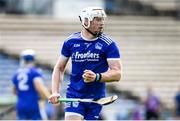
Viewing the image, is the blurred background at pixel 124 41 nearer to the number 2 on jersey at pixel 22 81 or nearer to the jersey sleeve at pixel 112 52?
the number 2 on jersey at pixel 22 81

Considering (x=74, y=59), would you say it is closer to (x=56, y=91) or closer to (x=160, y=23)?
(x=56, y=91)

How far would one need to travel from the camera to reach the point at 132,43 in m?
25.4

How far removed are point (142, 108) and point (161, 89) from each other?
8.01 ft

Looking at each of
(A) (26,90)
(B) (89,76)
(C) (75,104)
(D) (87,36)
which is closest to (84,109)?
(C) (75,104)

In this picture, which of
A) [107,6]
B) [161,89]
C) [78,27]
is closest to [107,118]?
[161,89]

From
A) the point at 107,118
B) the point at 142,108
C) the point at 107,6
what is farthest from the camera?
the point at 107,6

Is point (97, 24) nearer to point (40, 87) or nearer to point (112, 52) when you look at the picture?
point (112, 52)

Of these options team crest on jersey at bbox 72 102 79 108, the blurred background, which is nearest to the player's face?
team crest on jersey at bbox 72 102 79 108

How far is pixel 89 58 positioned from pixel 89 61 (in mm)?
35

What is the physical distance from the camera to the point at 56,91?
33.6 feet

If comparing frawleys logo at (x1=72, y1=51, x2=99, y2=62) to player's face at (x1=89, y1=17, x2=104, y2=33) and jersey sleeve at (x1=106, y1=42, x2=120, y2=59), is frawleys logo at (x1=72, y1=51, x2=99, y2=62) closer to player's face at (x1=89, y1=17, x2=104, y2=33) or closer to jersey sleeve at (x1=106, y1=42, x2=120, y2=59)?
jersey sleeve at (x1=106, y1=42, x2=120, y2=59)

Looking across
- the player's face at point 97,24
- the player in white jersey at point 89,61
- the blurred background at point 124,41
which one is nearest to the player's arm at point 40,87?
the player in white jersey at point 89,61

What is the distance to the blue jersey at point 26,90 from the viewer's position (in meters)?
14.2

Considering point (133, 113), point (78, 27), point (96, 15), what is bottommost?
point (133, 113)
